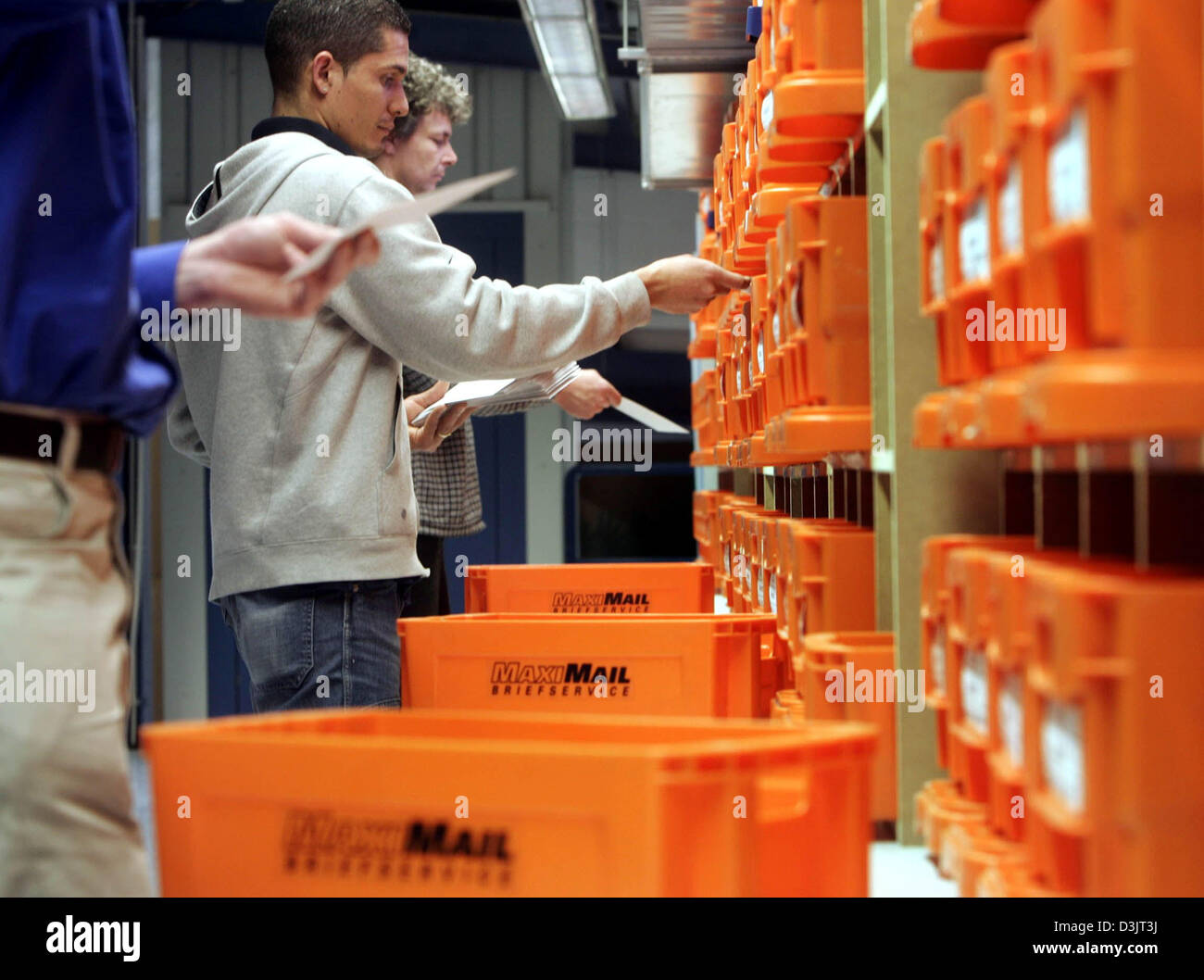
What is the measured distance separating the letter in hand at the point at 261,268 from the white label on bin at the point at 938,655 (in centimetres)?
77

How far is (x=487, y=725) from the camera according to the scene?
149 centimetres

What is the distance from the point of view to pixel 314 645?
235cm

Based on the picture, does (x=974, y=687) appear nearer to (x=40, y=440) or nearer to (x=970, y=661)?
(x=970, y=661)

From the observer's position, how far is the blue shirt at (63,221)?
4.61 feet

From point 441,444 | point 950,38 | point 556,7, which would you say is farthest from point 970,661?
point 556,7

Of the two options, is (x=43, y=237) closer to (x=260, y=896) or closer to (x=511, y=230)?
(x=260, y=896)

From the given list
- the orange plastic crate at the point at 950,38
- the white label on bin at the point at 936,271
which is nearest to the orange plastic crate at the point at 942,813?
the white label on bin at the point at 936,271

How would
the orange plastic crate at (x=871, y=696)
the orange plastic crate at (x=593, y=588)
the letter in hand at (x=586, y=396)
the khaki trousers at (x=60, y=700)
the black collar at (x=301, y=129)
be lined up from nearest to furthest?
the khaki trousers at (x=60, y=700)
the orange plastic crate at (x=871, y=696)
the black collar at (x=301, y=129)
the orange plastic crate at (x=593, y=588)
the letter in hand at (x=586, y=396)

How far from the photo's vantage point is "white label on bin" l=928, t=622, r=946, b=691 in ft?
5.06

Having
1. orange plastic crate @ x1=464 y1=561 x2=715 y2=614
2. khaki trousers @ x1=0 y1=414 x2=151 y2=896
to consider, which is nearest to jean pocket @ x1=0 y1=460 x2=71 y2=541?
khaki trousers @ x1=0 y1=414 x2=151 y2=896

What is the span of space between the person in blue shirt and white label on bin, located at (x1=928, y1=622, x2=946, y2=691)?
78 centimetres

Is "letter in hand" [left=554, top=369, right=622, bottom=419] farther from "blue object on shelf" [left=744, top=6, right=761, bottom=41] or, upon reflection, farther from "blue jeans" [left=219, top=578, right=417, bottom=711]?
"blue jeans" [left=219, top=578, right=417, bottom=711]

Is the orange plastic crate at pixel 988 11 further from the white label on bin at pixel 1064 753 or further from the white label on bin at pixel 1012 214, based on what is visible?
the white label on bin at pixel 1064 753
